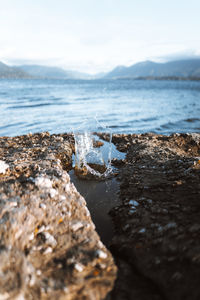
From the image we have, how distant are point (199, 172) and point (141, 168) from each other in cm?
169

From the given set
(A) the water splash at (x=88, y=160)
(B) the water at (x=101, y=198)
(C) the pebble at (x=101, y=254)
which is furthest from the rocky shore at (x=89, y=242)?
(A) the water splash at (x=88, y=160)

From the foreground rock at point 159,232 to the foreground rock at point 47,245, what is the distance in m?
0.36

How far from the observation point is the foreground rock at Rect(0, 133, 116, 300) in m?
2.46

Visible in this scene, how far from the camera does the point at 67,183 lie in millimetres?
4203

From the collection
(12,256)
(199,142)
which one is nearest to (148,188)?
(12,256)

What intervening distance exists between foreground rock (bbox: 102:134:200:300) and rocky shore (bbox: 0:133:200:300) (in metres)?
0.01

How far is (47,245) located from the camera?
2.99m

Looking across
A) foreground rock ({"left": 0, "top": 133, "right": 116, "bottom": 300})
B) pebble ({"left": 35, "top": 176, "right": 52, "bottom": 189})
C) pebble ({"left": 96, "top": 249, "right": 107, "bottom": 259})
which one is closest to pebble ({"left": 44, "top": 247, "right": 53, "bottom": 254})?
foreground rock ({"left": 0, "top": 133, "right": 116, "bottom": 300})

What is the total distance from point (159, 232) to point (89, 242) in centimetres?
113

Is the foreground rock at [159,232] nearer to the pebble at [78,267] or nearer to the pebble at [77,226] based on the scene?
the pebble at [78,267]

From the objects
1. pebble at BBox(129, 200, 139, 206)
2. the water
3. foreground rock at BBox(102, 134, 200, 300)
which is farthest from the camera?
pebble at BBox(129, 200, 139, 206)

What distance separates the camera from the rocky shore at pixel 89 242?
2.50m

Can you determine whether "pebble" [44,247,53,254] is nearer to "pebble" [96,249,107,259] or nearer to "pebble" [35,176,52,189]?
"pebble" [96,249,107,259]

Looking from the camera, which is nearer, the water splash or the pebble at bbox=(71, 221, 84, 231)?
the pebble at bbox=(71, 221, 84, 231)
